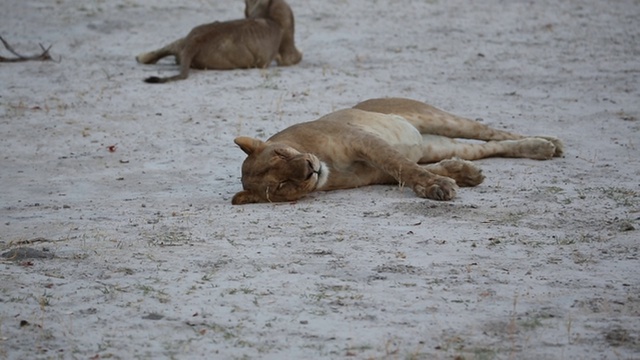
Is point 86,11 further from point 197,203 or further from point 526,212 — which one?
point 526,212

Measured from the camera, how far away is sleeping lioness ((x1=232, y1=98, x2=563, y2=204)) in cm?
695

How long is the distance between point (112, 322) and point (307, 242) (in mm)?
1547

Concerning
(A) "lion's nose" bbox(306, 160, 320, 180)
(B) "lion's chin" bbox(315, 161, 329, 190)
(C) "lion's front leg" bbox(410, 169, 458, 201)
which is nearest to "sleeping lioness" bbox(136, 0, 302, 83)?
(B) "lion's chin" bbox(315, 161, 329, 190)

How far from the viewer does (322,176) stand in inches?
279

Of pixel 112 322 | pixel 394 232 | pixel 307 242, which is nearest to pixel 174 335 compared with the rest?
pixel 112 322

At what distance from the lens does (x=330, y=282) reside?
17.4ft

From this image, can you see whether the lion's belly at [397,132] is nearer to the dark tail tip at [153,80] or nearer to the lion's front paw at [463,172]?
the lion's front paw at [463,172]

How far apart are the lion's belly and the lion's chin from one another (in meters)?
0.57

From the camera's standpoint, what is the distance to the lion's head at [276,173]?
6.87m

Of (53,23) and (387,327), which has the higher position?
(387,327)

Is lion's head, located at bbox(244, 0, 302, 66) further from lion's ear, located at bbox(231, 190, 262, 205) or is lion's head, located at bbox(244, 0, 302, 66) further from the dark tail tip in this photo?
lion's ear, located at bbox(231, 190, 262, 205)

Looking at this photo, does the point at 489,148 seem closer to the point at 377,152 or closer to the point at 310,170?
the point at 377,152

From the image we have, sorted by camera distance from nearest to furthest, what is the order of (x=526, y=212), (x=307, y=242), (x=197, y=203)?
(x=307, y=242) → (x=526, y=212) → (x=197, y=203)

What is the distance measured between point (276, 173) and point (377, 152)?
75 centimetres
